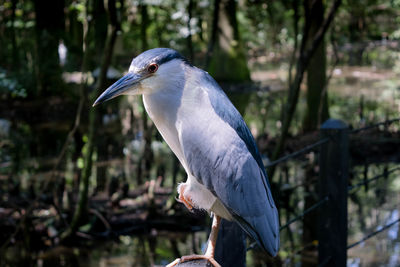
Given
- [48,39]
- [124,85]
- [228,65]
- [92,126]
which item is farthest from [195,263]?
[228,65]

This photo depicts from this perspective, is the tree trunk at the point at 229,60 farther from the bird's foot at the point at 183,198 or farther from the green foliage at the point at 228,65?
the bird's foot at the point at 183,198

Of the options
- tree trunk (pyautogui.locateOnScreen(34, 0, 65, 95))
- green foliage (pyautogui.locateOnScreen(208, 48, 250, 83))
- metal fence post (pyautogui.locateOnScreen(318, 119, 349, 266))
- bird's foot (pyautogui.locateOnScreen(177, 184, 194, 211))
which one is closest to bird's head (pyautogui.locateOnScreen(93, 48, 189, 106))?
bird's foot (pyautogui.locateOnScreen(177, 184, 194, 211))

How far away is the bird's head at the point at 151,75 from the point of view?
76.0 inches

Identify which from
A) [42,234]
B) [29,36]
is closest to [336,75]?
[29,36]

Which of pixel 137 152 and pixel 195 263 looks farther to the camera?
pixel 137 152

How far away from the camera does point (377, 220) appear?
17.4 ft

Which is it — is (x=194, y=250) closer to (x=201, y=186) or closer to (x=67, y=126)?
(x=201, y=186)

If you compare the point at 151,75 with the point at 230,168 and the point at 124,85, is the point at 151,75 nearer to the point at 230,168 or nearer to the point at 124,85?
the point at 124,85

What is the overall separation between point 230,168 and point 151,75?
46cm

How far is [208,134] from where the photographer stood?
1.98m

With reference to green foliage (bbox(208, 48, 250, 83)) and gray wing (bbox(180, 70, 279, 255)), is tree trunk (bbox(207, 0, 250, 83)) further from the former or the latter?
gray wing (bbox(180, 70, 279, 255))

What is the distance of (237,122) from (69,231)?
3.27 metres

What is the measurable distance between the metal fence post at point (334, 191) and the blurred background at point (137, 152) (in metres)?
0.24

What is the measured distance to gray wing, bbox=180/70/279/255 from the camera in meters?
1.98
